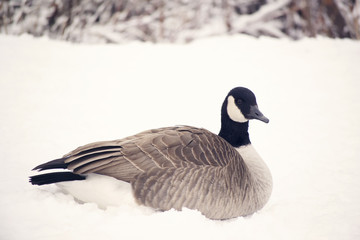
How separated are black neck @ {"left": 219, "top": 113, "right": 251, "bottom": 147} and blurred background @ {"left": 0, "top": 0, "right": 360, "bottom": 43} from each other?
585cm

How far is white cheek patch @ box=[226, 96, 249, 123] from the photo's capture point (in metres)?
4.07

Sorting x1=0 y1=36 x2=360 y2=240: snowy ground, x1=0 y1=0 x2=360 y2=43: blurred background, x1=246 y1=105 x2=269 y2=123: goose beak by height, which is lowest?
x1=0 y1=36 x2=360 y2=240: snowy ground

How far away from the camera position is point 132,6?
9.90m

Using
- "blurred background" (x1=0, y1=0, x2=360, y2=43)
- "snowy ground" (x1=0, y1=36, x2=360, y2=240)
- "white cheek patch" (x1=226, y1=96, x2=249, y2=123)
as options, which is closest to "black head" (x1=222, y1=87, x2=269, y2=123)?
"white cheek patch" (x1=226, y1=96, x2=249, y2=123)

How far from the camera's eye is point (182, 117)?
6.41m

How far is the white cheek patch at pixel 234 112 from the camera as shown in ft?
13.4

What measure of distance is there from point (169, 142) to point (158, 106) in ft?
10.8

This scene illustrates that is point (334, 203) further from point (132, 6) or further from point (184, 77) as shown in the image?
point (132, 6)

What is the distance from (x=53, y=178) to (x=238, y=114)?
69.1 inches

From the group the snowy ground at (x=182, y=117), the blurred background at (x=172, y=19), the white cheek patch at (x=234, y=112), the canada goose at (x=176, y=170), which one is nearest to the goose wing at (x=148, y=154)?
the canada goose at (x=176, y=170)

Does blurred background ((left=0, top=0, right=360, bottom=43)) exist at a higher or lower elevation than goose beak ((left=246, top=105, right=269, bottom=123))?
higher

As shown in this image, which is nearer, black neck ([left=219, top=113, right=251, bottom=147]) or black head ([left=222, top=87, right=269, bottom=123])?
black head ([left=222, top=87, right=269, bottom=123])

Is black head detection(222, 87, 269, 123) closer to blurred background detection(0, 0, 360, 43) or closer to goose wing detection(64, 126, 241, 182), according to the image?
goose wing detection(64, 126, 241, 182)

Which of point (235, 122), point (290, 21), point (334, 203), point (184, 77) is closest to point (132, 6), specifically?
point (184, 77)
